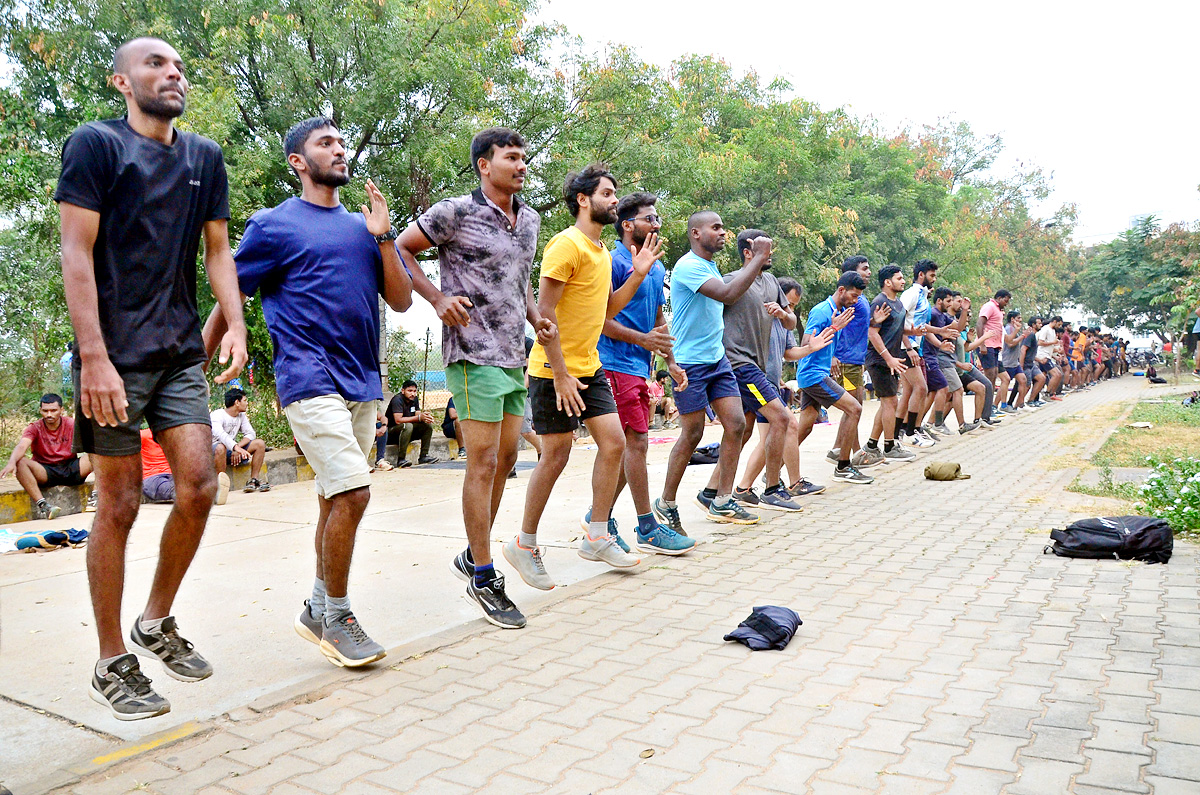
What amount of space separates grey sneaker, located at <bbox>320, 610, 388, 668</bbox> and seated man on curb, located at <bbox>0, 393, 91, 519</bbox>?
5.29 metres

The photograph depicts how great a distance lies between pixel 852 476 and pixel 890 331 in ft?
7.17

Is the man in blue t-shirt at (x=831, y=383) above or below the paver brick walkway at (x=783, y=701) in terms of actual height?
above

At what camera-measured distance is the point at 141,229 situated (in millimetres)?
3098

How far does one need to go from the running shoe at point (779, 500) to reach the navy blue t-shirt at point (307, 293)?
175 inches

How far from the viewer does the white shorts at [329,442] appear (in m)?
3.56

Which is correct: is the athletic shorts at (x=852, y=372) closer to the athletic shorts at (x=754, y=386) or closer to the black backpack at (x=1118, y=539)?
the athletic shorts at (x=754, y=386)

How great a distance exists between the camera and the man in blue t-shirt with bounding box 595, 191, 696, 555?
5.57 meters

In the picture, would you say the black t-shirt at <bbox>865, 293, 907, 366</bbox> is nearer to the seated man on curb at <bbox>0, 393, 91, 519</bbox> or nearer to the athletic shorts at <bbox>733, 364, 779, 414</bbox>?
the athletic shorts at <bbox>733, 364, 779, 414</bbox>

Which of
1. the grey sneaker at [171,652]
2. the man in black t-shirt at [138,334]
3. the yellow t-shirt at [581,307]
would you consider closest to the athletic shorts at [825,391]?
the yellow t-shirt at [581,307]

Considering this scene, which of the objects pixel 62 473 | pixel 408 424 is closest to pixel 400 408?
pixel 408 424

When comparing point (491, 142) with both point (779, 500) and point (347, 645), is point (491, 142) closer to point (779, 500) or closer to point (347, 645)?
point (347, 645)

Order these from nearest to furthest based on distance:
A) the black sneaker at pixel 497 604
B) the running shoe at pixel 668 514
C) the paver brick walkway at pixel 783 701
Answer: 1. the paver brick walkway at pixel 783 701
2. the black sneaker at pixel 497 604
3. the running shoe at pixel 668 514

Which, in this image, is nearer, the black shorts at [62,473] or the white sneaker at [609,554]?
the white sneaker at [609,554]

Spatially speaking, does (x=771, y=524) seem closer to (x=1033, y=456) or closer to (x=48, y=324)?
(x=1033, y=456)
